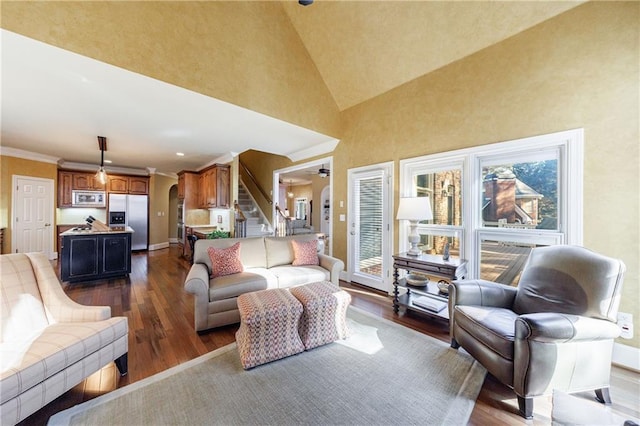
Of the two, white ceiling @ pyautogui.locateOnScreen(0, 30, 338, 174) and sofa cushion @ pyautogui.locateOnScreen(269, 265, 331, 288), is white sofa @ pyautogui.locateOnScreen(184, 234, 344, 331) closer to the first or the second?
sofa cushion @ pyautogui.locateOnScreen(269, 265, 331, 288)

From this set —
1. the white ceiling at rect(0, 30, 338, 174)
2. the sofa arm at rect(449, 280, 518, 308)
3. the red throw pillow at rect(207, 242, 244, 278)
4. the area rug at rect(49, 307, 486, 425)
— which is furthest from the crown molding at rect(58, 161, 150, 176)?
the sofa arm at rect(449, 280, 518, 308)

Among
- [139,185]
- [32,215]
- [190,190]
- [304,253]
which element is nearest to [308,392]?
[304,253]

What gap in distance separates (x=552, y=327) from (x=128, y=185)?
9.41 metres

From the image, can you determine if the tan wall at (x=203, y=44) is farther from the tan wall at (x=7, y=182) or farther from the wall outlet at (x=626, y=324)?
the tan wall at (x=7, y=182)

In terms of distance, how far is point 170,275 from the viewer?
479 centimetres

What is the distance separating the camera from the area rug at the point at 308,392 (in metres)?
1.50

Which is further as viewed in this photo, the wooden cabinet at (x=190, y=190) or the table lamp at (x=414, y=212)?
the wooden cabinet at (x=190, y=190)

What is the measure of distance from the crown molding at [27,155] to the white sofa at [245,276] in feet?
19.3

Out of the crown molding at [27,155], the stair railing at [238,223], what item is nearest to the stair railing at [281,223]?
the stair railing at [238,223]

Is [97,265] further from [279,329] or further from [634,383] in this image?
[634,383]

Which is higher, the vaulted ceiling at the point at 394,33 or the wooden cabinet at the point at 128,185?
the vaulted ceiling at the point at 394,33

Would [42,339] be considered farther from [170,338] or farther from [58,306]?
[170,338]

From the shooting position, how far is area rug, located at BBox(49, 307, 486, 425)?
59.0 inches

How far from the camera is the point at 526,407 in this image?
1.53 m
